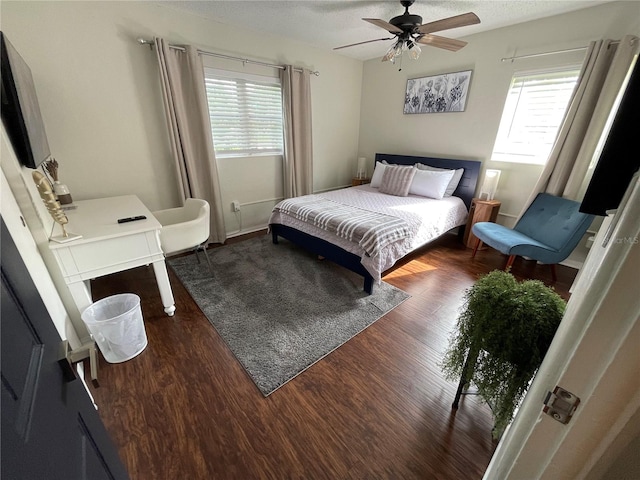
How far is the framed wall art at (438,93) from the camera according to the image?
10.6 feet

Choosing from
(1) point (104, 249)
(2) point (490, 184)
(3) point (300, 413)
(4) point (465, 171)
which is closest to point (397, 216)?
(2) point (490, 184)

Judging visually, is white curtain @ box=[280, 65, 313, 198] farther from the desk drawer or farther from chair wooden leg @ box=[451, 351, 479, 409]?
chair wooden leg @ box=[451, 351, 479, 409]

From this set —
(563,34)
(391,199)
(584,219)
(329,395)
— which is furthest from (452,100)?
(329,395)

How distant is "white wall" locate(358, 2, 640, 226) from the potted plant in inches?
104

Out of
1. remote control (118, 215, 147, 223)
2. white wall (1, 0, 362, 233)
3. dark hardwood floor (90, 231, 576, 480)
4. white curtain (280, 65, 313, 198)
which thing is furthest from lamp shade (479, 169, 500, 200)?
remote control (118, 215, 147, 223)

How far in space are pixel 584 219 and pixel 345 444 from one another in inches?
103

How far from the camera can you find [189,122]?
9.45 feet

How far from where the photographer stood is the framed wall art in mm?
3227

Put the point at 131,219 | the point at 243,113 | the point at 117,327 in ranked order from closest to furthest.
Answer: the point at 117,327 → the point at 131,219 → the point at 243,113

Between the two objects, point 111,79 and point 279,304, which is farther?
point 111,79

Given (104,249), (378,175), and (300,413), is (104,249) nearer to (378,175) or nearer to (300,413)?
(300,413)

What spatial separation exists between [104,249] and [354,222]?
184 centimetres

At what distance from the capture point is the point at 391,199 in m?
3.26

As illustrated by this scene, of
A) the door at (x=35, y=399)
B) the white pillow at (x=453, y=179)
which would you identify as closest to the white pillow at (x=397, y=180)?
the white pillow at (x=453, y=179)
